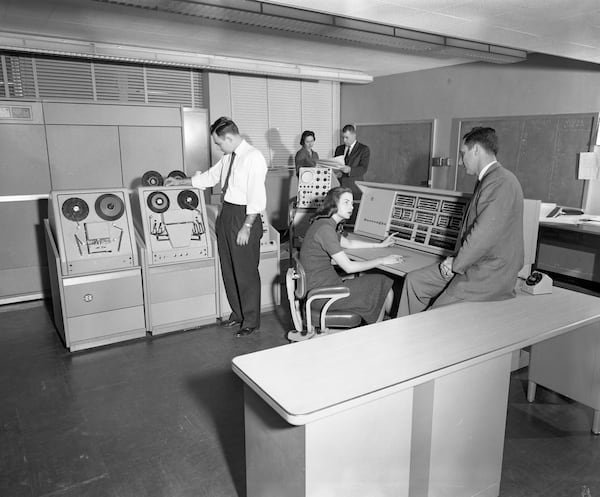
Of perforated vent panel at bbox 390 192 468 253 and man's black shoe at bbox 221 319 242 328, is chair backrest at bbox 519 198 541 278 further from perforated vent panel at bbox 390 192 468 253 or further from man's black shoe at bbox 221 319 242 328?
man's black shoe at bbox 221 319 242 328

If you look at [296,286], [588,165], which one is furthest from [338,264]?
[588,165]

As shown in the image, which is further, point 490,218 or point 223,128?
point 223,128

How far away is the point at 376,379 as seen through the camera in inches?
66.9

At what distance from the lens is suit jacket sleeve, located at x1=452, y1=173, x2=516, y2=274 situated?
8.84 ft

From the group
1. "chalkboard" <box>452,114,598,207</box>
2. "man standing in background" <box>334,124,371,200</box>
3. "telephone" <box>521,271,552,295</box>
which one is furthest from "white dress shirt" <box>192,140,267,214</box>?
"chalkboard" <box>452,114,598,207</box>

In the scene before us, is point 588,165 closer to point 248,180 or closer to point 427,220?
point 427,220

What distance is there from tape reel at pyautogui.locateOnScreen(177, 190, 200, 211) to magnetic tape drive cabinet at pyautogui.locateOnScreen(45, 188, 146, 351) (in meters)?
0.41

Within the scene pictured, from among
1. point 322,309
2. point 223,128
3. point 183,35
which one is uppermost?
point 183,35

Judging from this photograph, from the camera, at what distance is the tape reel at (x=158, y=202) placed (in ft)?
13.0

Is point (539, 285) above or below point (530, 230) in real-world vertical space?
below

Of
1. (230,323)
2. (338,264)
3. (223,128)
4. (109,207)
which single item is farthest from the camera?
(230,323)

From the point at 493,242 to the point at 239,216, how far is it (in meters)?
1.91

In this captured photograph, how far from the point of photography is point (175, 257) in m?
4.01

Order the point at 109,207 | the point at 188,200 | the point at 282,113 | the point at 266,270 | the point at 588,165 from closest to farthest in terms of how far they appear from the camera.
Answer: the point at 109,207 → the point at 188,200 → the point at 266,270 → the point at 588,165 → the point at 282,113
